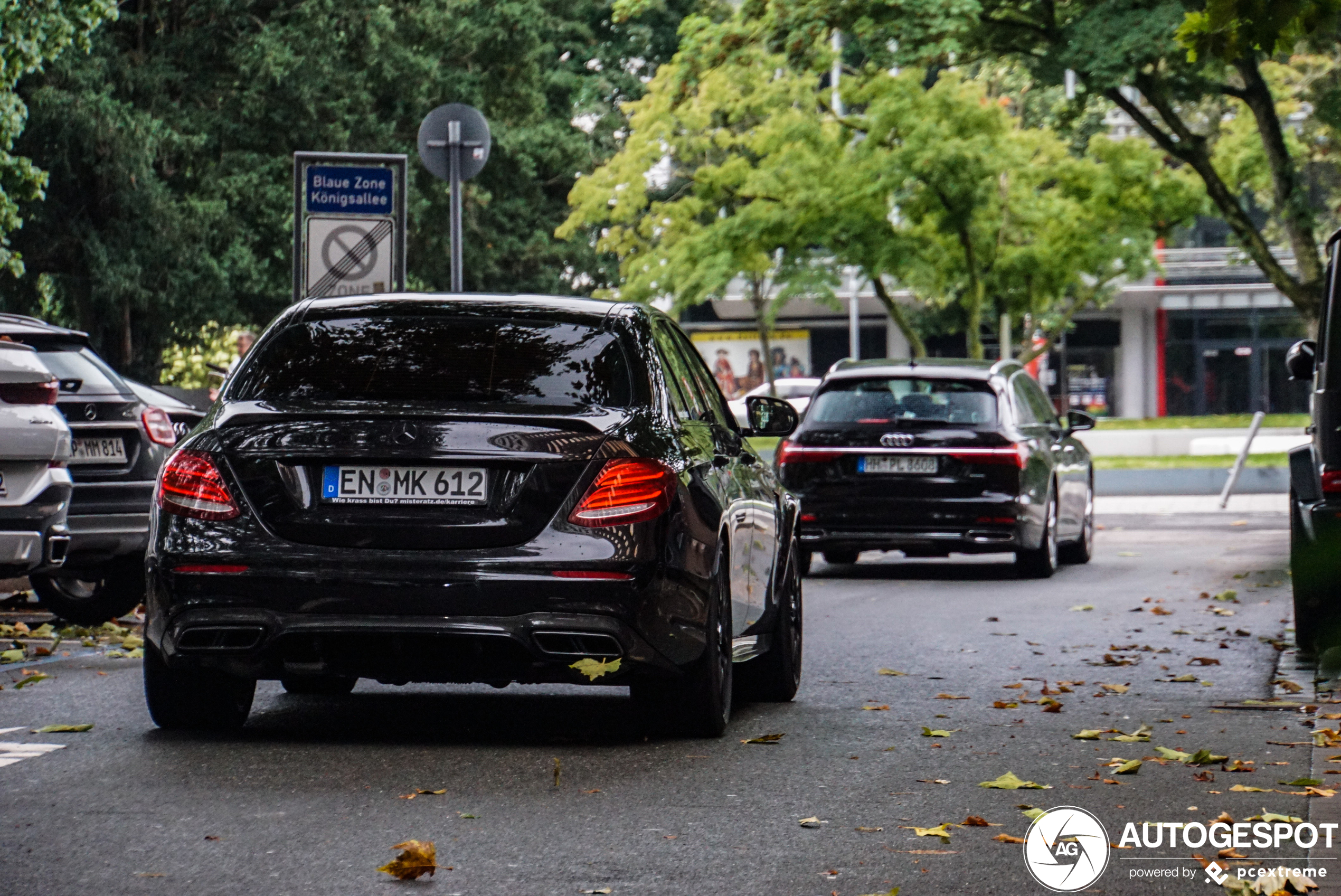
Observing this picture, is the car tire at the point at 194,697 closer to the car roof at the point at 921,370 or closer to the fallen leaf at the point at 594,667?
the fallen leaf at the point at 594,667

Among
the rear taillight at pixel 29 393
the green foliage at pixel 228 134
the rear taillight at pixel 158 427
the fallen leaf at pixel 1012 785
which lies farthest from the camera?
the green foliage at pixel 228 134

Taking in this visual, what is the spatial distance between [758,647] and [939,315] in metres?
49.1

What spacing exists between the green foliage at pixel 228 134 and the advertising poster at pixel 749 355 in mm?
21201

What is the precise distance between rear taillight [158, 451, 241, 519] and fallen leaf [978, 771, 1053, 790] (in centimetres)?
239

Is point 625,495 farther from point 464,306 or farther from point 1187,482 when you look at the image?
point 1187,482

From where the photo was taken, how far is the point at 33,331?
10852 millimetres

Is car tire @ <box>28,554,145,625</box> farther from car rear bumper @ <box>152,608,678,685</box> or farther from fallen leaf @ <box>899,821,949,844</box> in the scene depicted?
fallen leaf @ <box>899,821,949,844</box>

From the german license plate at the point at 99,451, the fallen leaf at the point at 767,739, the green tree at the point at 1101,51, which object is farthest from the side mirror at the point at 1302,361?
the green tree at the point at 1101,51

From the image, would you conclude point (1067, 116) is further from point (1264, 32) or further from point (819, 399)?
point (1264, 32)

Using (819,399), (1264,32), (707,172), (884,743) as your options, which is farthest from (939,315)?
(1264,32)

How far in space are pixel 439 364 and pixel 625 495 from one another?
815 mm

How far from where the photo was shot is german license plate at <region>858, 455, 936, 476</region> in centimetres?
1459

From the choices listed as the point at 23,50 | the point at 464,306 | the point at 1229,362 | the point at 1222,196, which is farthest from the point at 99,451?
the point at 1229,362

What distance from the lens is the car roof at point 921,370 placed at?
14945 mm
